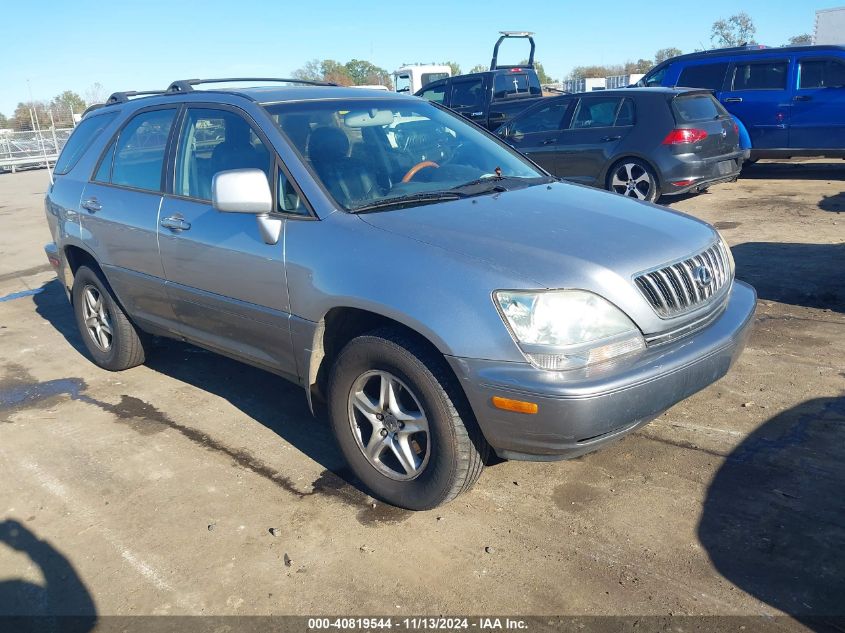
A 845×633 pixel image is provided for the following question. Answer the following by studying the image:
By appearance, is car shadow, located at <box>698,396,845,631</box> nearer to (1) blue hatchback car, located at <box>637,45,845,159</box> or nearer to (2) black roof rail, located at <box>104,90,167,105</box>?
(2) black roof rail, located at <box>104,90,167,105</box>

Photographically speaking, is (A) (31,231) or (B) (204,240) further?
(A) (31,231)

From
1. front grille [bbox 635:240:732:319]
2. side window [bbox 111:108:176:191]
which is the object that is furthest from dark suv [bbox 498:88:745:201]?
front grille [bbox 635:240:732:319]

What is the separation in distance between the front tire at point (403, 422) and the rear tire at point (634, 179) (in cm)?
700

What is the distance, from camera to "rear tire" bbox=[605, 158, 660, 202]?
30.7 ft

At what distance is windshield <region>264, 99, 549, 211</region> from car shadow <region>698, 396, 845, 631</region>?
184cm

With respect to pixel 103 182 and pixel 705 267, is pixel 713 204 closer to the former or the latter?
pixel 705 267

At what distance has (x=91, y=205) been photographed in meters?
4.84

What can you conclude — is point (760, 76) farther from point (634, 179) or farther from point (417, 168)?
point (417, 168)

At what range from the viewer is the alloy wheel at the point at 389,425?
3141mm

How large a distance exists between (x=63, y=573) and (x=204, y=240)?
173cm

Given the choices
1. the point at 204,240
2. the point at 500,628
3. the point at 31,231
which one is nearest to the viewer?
the point at 500,628

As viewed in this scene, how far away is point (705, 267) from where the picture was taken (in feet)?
10.7

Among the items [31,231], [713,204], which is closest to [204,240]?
[713,204]

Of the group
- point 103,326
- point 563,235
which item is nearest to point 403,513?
point 563,235
